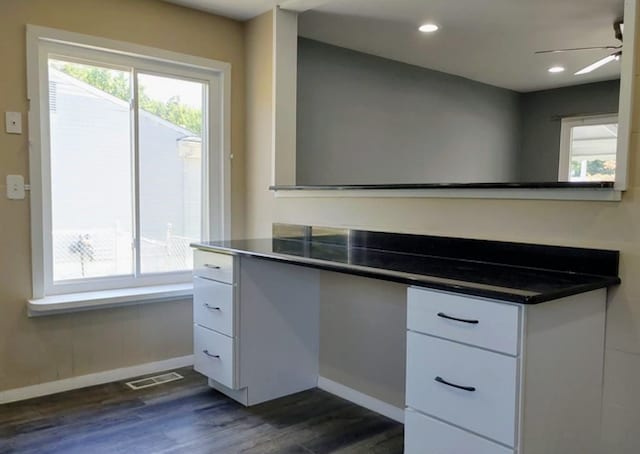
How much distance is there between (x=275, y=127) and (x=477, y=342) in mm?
2048

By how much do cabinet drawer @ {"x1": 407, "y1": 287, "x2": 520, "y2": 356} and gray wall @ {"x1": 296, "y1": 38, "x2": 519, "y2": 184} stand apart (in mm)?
2137

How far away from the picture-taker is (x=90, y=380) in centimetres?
282

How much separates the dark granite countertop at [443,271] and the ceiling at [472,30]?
159cm

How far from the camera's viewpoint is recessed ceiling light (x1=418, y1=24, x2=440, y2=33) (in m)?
3.41

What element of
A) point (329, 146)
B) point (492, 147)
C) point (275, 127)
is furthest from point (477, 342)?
point (492, 147)

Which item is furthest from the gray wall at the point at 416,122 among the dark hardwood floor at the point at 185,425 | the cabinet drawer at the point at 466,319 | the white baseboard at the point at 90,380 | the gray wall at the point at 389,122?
the cabinet drawer at the point at 466,319

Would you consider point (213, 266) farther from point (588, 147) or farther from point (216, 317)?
point (588, 147)

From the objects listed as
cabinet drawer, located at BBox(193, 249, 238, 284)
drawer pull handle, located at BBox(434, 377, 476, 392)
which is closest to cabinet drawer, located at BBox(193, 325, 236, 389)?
cabinet drawer, located at BBox(193, 249, 238, 284)

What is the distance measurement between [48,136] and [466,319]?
2.36 m

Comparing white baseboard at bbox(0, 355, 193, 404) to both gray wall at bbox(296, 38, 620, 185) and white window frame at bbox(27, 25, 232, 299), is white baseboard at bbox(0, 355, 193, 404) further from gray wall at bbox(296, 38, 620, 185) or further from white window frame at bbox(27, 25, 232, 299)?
gray wall at bbox(296, 38, 620, 185)

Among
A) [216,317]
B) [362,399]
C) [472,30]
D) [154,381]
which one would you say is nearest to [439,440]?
[362,399]

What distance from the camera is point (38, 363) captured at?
265 centimetres

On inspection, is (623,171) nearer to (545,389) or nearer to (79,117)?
(545,389)

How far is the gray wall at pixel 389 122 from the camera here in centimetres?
369
